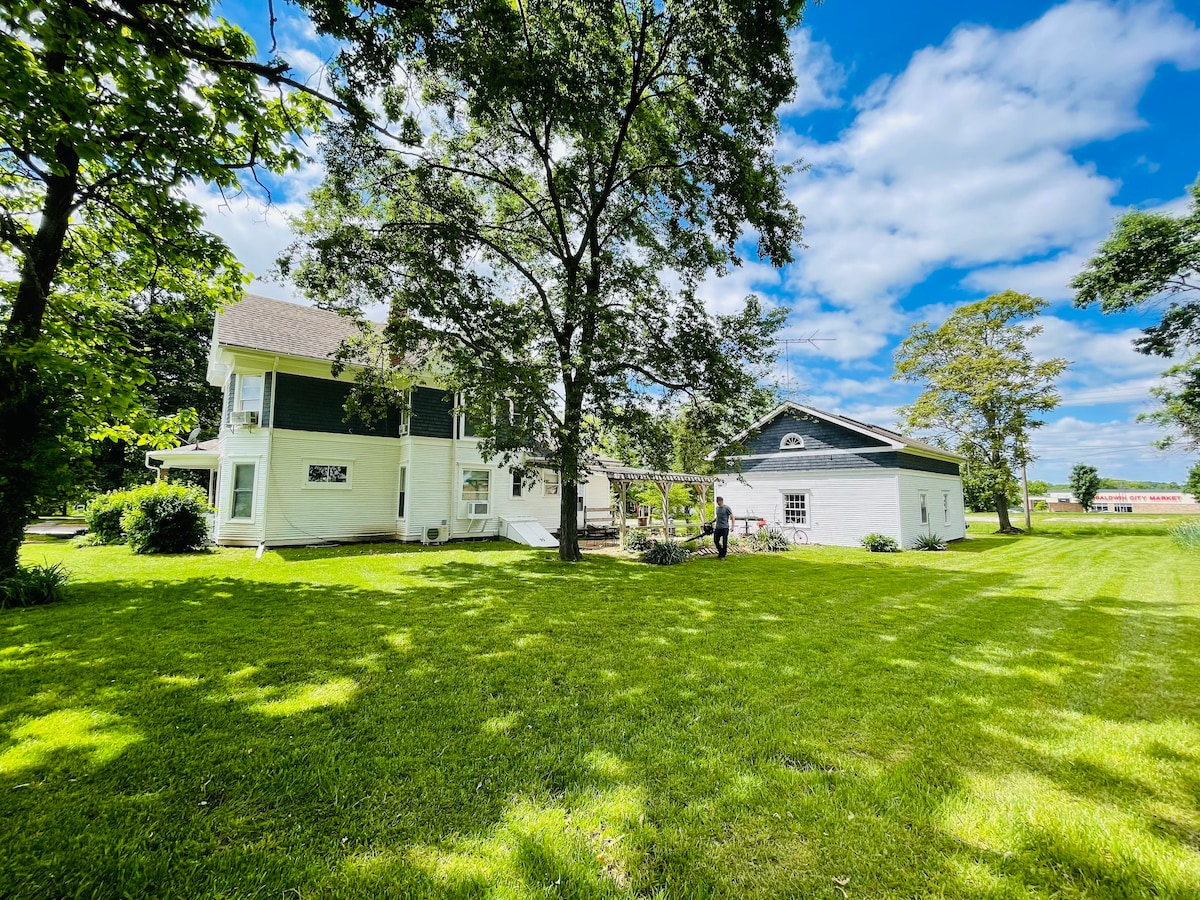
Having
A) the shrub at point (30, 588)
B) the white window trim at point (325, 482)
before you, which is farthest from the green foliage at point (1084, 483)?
the shrub at point (30, 588)

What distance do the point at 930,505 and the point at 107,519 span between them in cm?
3128

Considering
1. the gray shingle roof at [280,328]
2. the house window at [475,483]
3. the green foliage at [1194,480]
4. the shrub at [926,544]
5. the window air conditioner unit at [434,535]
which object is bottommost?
the shrub at [926,544]

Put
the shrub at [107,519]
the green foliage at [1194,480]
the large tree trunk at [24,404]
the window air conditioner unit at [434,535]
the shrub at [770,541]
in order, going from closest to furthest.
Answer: the large tree trunk at [24,404]
the shrub at [107,519]
the window air conditioner unit at [434,535]
the shrub at [770,541]
the green foliage at [1194,480]

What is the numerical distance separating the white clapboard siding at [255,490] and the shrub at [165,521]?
2.98ft

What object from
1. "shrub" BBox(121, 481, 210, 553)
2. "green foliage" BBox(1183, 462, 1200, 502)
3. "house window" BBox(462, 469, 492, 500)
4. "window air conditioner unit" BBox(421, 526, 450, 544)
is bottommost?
"window air conditioner unit" BBox(421, 526, 450, 544)

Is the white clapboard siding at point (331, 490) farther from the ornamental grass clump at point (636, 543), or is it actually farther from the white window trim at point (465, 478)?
the ornamental grass clump at point (636, 543)

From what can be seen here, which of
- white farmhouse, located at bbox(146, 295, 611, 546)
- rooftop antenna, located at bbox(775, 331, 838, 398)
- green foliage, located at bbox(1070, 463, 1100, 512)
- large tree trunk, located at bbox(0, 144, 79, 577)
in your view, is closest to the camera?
large tree trunk, located at bbox(0, 144, 79, 577)

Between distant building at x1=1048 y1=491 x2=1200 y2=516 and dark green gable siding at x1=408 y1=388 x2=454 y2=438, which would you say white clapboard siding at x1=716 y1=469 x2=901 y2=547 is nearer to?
dark green gable siding at x1=408 y1=388 x2=454 y2=438

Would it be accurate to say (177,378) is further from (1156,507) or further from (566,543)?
(1156,507)

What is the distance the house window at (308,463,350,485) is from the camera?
1534cm

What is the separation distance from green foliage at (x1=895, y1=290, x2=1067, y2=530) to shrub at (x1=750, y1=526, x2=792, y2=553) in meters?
16.4

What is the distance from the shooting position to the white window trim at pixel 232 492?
14359 mm

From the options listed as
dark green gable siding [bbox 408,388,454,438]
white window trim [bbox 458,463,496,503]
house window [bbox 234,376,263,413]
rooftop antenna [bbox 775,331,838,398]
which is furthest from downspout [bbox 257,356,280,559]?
rooftop antenna [bbox 775,331,838,398]

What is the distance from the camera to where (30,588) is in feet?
22.8
